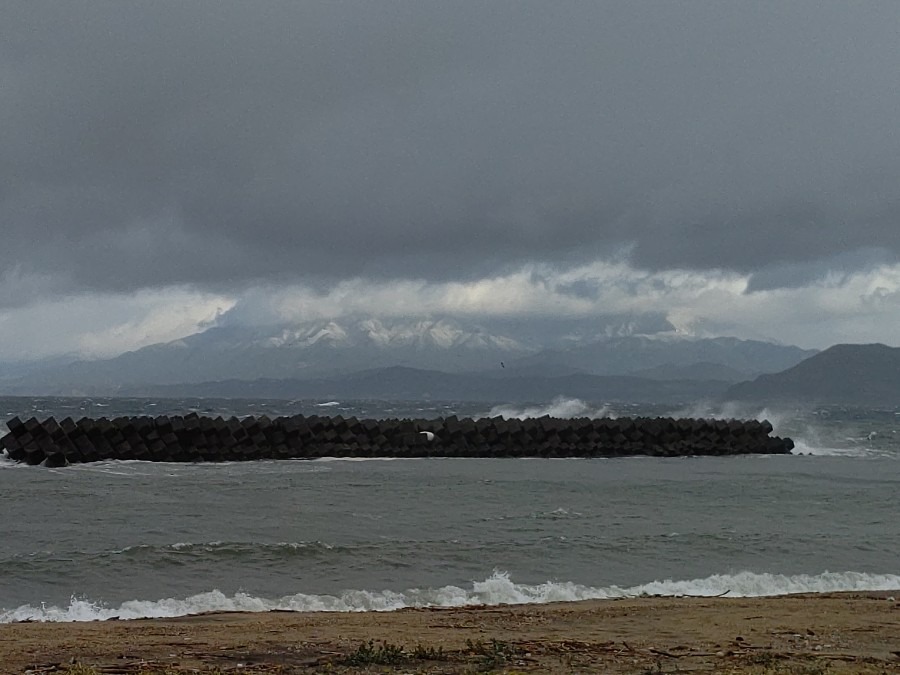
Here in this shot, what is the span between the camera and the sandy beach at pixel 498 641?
25.7ft

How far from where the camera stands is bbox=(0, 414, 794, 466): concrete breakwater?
31844 millimetres

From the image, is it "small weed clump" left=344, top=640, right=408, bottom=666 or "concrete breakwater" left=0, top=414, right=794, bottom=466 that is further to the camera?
"concrete breakwater" left=0, top=414, right=794, bottom=466

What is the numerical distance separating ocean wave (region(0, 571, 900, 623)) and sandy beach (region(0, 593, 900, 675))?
2.93 feet

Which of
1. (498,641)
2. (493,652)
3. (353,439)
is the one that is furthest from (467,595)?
(353,439)

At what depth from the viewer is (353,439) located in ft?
121

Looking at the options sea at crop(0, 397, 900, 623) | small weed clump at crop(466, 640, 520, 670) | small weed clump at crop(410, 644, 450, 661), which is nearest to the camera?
small weed clump at crop(466, 640, 520, 670)

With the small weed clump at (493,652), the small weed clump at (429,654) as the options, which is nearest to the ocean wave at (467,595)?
the small weed clump at (493,652)

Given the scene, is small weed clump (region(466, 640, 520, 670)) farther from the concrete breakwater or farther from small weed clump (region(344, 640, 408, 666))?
the concrete breakwater

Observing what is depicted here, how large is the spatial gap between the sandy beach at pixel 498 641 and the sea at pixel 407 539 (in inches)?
65.5

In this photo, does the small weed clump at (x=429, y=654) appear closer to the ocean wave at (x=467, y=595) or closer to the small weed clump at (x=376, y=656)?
the small weed clump at (x=376, y=656)

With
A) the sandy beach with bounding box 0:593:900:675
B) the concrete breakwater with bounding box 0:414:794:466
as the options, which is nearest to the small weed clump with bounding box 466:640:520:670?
the sandy beach with bounding box 0:593:900:675

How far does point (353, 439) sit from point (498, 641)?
28.4 metres

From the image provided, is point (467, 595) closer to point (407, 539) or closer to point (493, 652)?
point (407, 539)

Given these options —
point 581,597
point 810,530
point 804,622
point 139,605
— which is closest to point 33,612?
point 139,605
